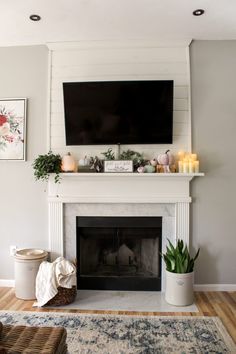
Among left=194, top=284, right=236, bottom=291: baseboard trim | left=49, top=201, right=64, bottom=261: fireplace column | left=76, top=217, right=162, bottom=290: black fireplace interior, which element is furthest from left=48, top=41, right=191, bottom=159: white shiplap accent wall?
left=194, top=284, right=236, bottom=291: baseboard trim

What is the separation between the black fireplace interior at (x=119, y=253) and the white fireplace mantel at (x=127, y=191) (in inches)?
8.6

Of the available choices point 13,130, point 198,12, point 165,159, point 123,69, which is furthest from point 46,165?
point 198,12

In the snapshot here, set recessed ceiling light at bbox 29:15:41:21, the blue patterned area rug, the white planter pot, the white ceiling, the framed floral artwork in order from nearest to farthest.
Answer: the blue patterned area rug < the white ceiling < recessed ceiling light at bbox 29:15:41:21 < the white planter pot < the framed floral artwork

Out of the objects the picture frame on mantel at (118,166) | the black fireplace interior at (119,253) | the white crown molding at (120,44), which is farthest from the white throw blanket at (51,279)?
the white crown molding at (120,44)

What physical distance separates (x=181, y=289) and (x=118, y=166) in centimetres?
131

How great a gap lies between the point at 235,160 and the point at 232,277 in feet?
4.03

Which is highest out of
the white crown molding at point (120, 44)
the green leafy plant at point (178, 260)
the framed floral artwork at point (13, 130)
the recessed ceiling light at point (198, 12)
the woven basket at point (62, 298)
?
the recessed ceiling light at point (198, 12)

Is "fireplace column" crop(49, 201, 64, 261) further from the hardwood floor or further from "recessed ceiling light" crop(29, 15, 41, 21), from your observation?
"recessed ceiling light" crop(29, 15, 41, 21)

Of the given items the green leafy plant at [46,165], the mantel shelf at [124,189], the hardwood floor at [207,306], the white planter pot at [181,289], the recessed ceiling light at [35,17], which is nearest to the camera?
the hardwood floor at [207,306]

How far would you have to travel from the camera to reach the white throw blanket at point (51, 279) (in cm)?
284

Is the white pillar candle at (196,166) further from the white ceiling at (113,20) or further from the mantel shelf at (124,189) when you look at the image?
the white ceiling at (113,20)

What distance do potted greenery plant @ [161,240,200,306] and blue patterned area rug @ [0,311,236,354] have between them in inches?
10.5

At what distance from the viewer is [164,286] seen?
10.6ft

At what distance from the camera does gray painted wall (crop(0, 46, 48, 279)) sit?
3.34m
